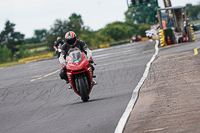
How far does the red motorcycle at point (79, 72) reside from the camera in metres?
10.9

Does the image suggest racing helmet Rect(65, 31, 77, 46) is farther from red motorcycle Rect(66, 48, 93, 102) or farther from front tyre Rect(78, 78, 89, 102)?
front tyre Rect(78, 78, 89, 102)

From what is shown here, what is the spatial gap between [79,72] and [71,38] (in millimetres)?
992

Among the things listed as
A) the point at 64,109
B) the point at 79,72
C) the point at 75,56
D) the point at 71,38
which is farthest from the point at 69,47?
the point at 64,109

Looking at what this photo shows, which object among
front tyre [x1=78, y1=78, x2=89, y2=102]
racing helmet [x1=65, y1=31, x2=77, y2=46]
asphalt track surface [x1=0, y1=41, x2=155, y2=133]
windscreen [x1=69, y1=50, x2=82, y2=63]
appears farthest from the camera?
racing helmet [x1=65, y1=31, x2=77, y2=46]

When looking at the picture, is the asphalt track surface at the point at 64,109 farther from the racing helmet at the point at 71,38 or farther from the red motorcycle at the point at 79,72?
the racing helmet at the point at 71,38

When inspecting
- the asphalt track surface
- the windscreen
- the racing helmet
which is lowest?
the asphalt track surface

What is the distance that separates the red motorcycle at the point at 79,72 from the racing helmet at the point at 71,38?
0.26 m

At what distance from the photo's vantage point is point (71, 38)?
11.4 meters

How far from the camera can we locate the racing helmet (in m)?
11.4

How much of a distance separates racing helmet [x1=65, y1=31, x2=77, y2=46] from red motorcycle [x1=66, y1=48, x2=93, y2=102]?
0.86 ft

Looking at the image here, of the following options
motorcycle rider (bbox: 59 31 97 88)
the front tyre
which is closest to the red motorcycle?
the front tyre

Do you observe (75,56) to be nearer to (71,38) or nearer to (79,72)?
(79,72)

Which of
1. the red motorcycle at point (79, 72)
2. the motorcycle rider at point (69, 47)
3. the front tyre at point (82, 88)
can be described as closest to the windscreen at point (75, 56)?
the red motorcycle at point (79, 72)

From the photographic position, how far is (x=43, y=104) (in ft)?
38.9
